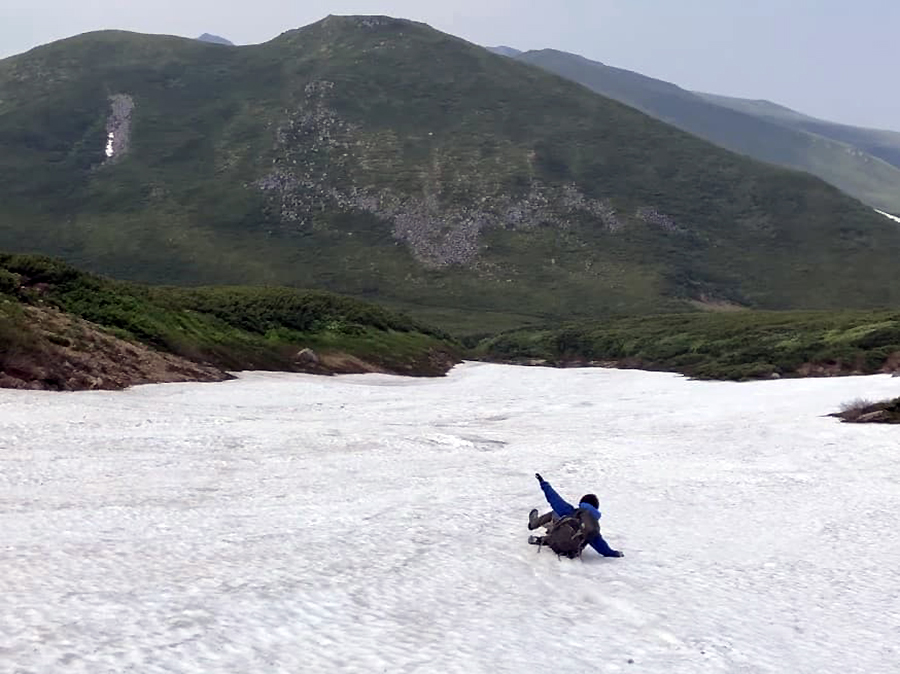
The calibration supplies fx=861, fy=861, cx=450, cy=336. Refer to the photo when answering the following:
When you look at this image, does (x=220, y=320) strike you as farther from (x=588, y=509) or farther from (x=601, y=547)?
(x=601, y=547)

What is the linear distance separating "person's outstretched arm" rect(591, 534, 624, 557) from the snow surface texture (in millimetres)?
181

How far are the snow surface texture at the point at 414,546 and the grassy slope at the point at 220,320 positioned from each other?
9.05 metres

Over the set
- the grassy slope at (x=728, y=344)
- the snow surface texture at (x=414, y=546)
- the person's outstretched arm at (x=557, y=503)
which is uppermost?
the person's outstretched arm at (x=557, y=503)

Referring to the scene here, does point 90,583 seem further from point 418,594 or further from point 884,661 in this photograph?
point 884,661

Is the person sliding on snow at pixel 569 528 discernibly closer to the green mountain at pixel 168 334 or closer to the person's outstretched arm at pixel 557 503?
the person's outstretched arm at pixel 557 503

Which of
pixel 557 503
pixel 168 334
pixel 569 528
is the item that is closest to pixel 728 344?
pixel 168 334

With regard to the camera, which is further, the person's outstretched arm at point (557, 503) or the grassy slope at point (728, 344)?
the grassy slope at point (728, 344)

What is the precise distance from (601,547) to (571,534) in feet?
2.59

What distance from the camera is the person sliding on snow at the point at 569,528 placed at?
53.4ft

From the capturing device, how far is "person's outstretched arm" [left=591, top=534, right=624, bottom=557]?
16.6 m

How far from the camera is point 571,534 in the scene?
1630cm

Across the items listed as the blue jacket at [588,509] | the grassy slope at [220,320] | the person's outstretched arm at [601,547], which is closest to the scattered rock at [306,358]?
the grassy slope at [220,320]

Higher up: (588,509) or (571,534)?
(588,509)

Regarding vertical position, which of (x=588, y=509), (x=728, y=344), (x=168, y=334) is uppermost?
(x=588, y=509)
